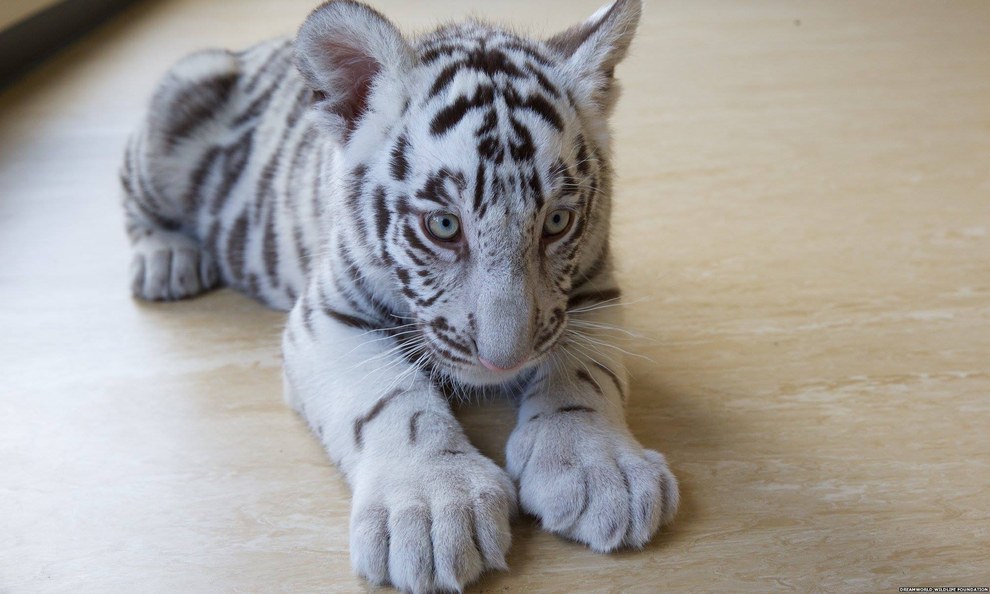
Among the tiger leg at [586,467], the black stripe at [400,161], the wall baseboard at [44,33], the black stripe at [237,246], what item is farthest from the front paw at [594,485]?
the wall baseboard at [44,33]

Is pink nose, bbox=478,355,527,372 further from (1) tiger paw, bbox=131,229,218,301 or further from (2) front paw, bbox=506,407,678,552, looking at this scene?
(1) tiger paw, bbox=131,229,218,301

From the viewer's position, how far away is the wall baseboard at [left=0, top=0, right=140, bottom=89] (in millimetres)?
3855

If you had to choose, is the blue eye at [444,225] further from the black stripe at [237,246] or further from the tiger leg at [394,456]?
the black stripe at [237,246]

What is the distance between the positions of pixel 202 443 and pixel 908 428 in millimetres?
1378

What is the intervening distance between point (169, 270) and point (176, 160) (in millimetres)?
331

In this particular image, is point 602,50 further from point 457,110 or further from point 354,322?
point 354,322

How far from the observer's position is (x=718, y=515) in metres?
1.54

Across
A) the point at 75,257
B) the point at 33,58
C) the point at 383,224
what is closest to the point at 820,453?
the point at 383,224

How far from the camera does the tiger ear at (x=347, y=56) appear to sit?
151 centimetres

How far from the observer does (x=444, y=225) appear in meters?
1.49

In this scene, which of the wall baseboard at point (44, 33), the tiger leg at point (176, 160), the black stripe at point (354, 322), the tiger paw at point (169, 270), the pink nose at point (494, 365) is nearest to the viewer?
the pink nose at point (494, 365)

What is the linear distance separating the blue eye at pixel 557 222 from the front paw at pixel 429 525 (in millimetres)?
410

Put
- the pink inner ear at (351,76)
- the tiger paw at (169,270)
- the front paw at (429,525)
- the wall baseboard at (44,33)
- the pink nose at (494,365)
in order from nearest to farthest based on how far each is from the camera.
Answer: the front paw at (429,525) → the pink nose at (494,365) → the pink inner ear at (351,76) → the tiger paw at (169,270) → the wall baseboard at (44,33)

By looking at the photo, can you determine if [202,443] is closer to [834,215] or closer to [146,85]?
[834,215]
